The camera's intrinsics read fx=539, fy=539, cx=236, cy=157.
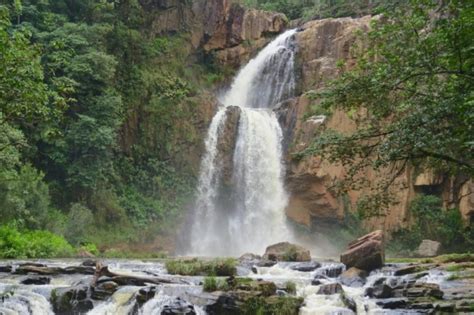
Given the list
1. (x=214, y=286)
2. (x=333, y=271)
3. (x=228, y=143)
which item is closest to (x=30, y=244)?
(x=214, y=286)

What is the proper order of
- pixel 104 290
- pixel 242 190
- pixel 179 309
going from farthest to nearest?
pixel 242 190
pixel 104 290
pixel 179 309

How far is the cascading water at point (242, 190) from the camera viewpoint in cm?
3325

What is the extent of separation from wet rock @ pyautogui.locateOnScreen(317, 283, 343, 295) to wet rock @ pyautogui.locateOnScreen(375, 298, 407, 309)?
3.96 ft

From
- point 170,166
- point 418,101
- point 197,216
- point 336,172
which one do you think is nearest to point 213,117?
point 170,166

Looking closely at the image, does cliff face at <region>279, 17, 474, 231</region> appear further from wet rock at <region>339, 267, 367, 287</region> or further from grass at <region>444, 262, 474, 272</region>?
wet rock at <region>339, 267, 367, 287</region>

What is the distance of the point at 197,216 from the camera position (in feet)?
111

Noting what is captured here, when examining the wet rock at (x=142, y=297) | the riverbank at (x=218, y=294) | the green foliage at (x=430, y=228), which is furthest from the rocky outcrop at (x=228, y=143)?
the wet rock at (x=142, y=297)

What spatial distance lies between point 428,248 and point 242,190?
38.5 ft

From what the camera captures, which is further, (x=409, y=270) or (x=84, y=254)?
(x=84, y=254)

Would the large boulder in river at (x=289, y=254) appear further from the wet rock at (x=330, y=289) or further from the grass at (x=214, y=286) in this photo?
the grass at (x=214, y=286)

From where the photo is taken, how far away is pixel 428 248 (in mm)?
27328

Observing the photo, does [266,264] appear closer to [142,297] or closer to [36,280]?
[142,297]

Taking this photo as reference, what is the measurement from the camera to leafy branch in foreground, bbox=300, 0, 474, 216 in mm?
8758

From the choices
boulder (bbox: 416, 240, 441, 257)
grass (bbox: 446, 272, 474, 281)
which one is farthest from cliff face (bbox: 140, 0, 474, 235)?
grass (bbox: 446, 272, 474, 281)
